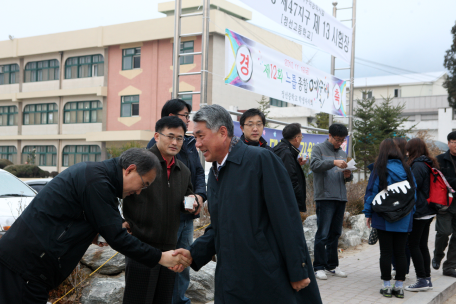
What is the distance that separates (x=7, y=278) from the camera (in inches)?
104

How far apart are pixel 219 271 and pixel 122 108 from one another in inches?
1485

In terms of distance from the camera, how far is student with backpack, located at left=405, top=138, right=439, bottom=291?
5.62 meters

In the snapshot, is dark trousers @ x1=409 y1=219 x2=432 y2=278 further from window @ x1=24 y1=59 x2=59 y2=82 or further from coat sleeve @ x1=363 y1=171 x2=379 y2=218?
window @ x1=24 y1=59 x2=59 y2=82

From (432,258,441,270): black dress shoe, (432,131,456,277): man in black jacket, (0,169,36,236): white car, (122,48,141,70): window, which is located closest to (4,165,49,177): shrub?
(122,48,141,70): window

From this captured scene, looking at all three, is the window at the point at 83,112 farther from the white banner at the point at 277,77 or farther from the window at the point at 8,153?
the white banner at the point at 277,77

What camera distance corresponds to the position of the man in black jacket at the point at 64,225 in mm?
2652

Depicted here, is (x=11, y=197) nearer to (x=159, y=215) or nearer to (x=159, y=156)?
(x=159, y=156)

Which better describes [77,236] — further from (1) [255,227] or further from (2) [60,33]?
(2) [60,33]

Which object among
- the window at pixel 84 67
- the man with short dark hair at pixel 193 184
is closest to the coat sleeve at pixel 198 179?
the man with short dark hair at pixel 193 184

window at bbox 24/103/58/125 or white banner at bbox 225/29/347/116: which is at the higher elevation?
window at bbox 24/103/58/125

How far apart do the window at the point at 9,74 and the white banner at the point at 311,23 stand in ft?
133

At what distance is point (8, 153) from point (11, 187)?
4098 cm

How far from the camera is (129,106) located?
38.5 m

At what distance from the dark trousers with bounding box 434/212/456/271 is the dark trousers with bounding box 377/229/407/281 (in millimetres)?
1695
